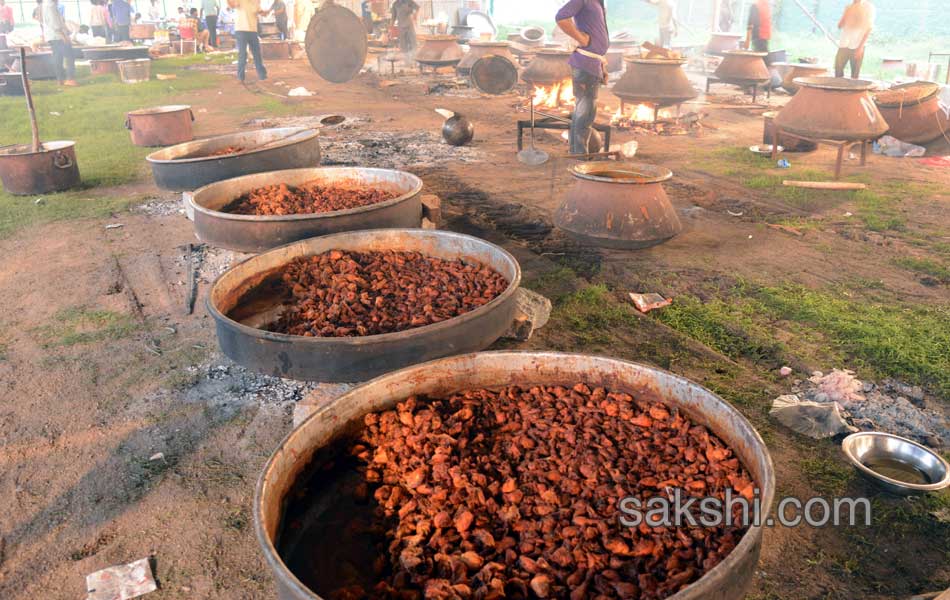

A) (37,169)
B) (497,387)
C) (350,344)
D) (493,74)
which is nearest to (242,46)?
(493,74)

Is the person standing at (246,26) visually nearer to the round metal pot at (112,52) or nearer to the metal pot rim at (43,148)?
the round metal pot at (112,52)

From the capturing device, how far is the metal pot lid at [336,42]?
41.6ft

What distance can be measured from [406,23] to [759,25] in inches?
381

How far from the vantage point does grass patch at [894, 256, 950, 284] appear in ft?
16.2

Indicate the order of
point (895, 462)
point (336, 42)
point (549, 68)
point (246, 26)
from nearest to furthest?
point (895, 462) → point (549, 68) → point (336, 42) → point (246, 26)

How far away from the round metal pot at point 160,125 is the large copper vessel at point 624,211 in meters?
6.16

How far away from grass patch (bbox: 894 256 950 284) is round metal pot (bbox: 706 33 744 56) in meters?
13.7

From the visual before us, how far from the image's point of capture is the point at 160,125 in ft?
29.6

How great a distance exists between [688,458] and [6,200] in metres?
7.89

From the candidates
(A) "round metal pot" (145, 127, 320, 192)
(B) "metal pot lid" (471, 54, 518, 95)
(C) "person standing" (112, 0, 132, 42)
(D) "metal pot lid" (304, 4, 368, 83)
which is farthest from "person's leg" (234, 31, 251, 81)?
(C) "person standing" (112, 0, 132, 42)

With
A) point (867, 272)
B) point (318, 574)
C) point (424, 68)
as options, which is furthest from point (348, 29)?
point (318, 574)

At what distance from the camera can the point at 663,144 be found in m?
9.67

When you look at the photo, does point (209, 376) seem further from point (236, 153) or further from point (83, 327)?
point (236, 153)

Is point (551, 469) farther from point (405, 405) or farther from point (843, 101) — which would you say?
point (843, 101)
